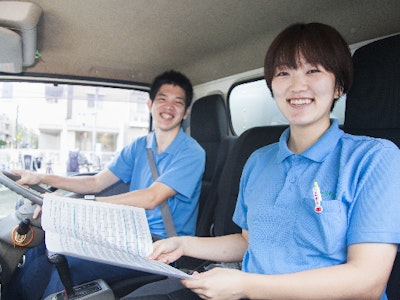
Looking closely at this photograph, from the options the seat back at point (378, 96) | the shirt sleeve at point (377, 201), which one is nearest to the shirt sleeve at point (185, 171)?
the seat back at point (378, 96)

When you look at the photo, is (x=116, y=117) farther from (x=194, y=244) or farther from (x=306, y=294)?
(x=306, y=294)

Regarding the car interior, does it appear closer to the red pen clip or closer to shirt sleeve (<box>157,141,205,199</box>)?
shirt sleeve (<box>157,141,205,199</box>)

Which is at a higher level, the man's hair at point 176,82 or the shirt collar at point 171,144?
the man's hair at point 176,82

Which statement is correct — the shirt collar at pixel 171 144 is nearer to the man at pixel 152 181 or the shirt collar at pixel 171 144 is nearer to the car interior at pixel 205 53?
the man at pixel 152 181

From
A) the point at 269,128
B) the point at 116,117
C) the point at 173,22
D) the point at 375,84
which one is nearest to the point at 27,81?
the point at 116,117

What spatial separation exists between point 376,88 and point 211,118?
129 centimetres

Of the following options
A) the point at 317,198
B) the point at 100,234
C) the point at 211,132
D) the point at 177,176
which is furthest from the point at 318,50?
the point at 211,132

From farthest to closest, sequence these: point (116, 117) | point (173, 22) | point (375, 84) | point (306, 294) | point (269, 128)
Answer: point (116, 117) < point (173, 22) < point (269, 128) < point (375, 84) < point (306, 294)

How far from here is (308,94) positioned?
102 centimetres

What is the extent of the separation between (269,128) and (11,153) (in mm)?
1773

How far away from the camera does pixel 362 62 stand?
3.88 feet

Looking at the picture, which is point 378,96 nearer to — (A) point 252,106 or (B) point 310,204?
(B) point 310,204

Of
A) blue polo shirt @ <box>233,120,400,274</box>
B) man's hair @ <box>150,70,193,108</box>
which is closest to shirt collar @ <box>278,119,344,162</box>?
blue polo shirt @ <box>233,120,400,274</box>

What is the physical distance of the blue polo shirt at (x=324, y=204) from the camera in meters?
0.85
